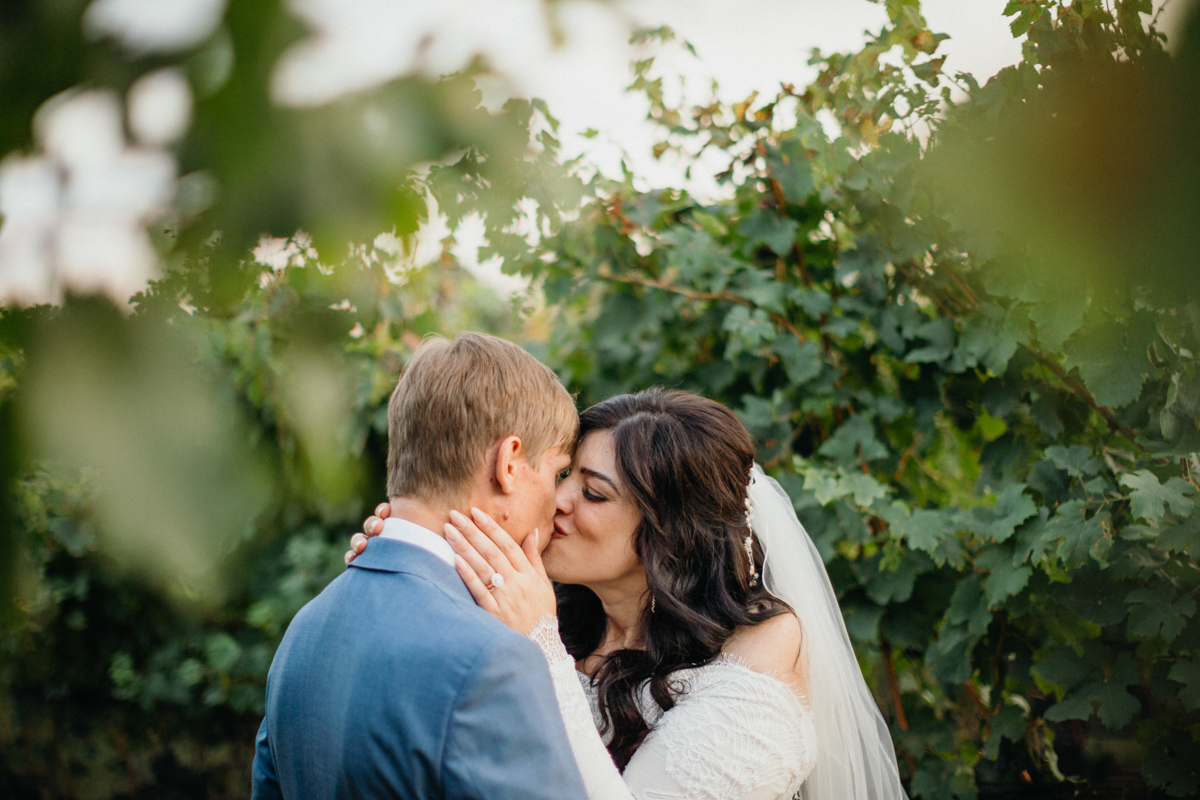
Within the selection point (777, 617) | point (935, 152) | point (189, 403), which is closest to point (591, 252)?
point (777, 617)

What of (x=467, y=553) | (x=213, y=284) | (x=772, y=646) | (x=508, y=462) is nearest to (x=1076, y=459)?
(x=772, y=646)

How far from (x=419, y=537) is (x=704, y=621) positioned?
1.08 meters

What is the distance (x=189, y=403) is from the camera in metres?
0.49

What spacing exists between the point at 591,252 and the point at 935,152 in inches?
103

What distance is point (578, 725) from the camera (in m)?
1.98

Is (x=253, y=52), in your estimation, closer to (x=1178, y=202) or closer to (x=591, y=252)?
(x=1178, y=202)

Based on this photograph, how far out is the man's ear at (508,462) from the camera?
6.20 feet

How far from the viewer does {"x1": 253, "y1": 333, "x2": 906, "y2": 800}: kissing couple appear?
154 cm

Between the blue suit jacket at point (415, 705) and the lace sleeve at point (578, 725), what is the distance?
0.31 meters

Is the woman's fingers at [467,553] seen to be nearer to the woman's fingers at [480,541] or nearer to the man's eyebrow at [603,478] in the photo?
the woman's fingers at [480,541]

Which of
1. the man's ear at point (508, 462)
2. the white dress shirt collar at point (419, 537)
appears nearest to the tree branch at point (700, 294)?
the man's ear at point (508, 462)

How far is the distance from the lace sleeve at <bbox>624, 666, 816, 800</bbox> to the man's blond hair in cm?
94

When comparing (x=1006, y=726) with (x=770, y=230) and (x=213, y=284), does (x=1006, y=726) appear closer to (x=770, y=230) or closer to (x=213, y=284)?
(x=770, y=230)

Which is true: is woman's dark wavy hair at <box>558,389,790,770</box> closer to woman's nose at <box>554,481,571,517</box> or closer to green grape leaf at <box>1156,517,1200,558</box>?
woman's nose at <box>554,481,571,517</box>
